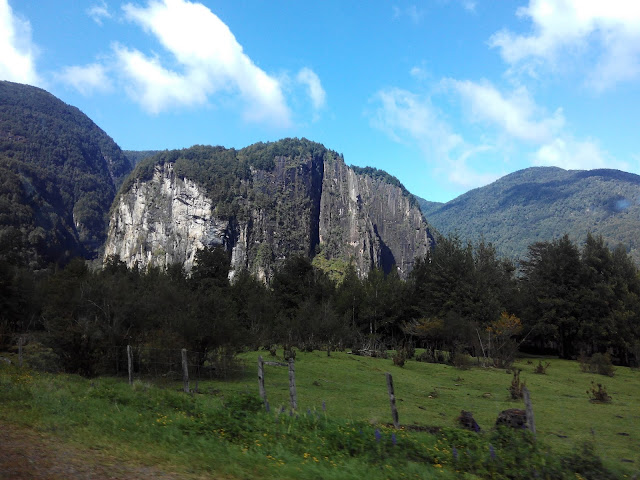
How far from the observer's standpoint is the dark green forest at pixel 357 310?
20547 mm

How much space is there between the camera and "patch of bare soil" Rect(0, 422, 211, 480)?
566 cm

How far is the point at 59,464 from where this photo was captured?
6.07 meters

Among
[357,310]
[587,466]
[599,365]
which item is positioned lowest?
[599,365]

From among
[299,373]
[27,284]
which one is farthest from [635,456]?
[27,284]

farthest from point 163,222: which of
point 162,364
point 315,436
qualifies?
point 315,436

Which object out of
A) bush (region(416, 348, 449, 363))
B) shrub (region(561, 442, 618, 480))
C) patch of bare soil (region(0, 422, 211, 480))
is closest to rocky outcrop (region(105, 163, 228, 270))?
bush (region(416, 348, 449, 363))

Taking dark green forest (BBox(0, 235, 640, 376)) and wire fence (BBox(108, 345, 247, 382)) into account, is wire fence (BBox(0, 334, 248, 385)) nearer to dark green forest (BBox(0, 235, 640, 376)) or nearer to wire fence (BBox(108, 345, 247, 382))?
wire fence (BBox(108, 345, 247, 382))

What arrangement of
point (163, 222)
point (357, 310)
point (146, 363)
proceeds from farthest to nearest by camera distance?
point (163, 222) < point (357, 310) < point (146, 363)

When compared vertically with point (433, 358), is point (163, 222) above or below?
above

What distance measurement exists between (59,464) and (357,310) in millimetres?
49808

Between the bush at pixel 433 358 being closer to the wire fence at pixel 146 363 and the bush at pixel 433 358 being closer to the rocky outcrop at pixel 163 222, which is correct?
the wire fence at pixel 146 363

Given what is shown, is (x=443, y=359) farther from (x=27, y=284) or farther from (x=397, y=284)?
(x=27, y=284)

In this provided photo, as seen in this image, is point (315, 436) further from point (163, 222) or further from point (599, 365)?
point (163, 222)

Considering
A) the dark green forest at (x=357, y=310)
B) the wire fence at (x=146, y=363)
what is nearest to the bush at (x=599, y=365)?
the dark green forest at (x=357, y=310)
